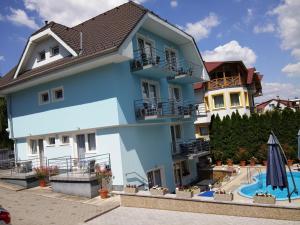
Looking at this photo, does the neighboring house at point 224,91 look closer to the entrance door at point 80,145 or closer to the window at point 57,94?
the entrance door at point 80,145

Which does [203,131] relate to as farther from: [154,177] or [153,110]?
[153,110]

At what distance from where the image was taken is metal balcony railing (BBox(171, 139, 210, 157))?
23.5 m

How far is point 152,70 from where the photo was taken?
1894cm

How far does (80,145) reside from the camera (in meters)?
19.3

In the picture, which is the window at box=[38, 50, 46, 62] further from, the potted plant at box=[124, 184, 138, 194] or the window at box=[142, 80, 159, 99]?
the potted plant at box=[124, 184, 138, 194]

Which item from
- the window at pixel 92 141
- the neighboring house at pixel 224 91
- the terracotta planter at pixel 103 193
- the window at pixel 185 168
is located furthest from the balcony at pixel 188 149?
the neighboring house at pixel 224 91

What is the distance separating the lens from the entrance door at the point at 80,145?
753 inches

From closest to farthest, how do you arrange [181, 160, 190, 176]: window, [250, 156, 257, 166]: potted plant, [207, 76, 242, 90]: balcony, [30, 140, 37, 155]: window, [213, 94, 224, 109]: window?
[30, 140, 37, 155]: window
[181, 160, 190, 176]: window
[250, 156, 257, 166]: potted plant
[207, 76, 242, 90]: balcony
[213, 94, 224, 109]: window

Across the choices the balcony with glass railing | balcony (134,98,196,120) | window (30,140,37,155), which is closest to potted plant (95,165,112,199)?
balcony (134,98,196,120)

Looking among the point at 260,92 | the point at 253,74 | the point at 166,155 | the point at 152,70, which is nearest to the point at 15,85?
the point at 152,70

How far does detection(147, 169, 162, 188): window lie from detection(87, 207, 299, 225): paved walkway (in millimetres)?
5741

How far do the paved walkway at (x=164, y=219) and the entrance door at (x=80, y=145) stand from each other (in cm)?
586

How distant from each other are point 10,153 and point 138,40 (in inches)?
616

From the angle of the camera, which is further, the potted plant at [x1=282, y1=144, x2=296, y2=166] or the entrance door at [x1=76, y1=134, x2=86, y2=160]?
the potted plant at [x1=282, y1=144, x2=296, y2=166]
